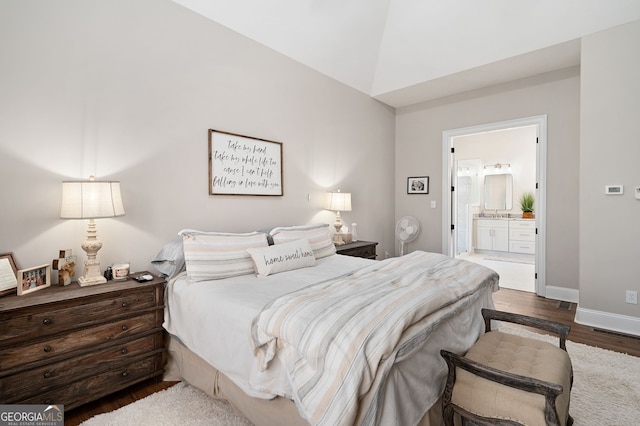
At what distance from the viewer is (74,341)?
1793 mm

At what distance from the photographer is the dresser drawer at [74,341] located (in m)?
1.61

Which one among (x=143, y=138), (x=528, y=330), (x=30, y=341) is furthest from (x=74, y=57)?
(x=528, y=330)

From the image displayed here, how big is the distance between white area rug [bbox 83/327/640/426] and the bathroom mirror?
5388 mm

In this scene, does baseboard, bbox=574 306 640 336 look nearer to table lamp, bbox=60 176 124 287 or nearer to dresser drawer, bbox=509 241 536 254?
dresser drawer, bbox=509 241 536 254

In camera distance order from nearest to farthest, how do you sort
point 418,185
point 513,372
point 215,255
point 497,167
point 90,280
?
point 513,372 → point 90,280 → point 215,255 → point 418,185 → point 497,167

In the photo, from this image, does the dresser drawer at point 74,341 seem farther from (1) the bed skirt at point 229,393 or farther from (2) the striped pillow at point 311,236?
(2) the striped pillow at point 311,236

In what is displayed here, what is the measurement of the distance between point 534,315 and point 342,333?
314cm

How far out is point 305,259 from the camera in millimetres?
2666

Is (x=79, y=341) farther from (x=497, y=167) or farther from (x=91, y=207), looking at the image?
(x=497, y=167)

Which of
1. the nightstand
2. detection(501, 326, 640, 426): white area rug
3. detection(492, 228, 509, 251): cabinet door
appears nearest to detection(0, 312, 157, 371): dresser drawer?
the nightstand

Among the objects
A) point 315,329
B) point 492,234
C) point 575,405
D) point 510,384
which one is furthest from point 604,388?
point 492,234

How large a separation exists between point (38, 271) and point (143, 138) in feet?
3.75

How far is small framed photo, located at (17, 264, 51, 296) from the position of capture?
1.80 metres

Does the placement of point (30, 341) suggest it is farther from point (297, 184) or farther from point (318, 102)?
point (318, 102)
